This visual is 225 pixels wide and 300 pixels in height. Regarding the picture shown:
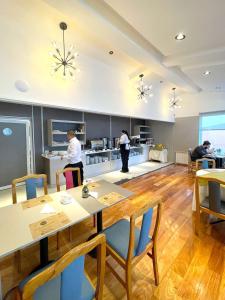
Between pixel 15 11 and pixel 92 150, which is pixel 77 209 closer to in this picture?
pixel 15 11

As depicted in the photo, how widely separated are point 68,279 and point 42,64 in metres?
3.67

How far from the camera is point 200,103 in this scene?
23.7 ft

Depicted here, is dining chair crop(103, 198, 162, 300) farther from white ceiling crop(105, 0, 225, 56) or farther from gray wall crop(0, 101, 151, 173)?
gray wall crop(0, 101, 151, 173)

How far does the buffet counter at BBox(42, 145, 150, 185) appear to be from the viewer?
456cm

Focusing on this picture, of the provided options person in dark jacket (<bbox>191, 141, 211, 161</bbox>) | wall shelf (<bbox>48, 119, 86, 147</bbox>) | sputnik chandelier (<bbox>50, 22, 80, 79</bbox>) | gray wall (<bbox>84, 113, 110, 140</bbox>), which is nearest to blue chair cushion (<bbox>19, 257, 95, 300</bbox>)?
sputnik chandelier (<bbox>50, 22, 80, 79</bbox>)

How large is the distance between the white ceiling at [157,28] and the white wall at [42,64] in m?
0.42

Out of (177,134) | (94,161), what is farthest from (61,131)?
(177,134)

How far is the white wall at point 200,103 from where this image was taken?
6727mm

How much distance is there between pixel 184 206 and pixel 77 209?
101 inches

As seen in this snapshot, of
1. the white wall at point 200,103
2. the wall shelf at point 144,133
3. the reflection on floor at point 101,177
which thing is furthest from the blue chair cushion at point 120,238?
the white wall at point 200,103

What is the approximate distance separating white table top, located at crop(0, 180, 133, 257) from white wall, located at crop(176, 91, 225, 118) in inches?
261

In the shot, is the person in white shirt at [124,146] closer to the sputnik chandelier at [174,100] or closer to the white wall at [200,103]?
the sputnik chandelier at [174,100]

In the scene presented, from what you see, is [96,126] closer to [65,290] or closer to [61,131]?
[61,131]

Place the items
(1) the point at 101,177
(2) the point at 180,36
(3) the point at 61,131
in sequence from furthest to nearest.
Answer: (1) the point at 101,177 < (3) the point at 61,131 < (2) the point at 180,36
